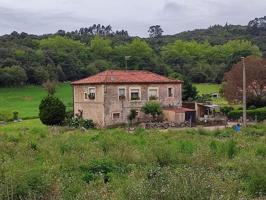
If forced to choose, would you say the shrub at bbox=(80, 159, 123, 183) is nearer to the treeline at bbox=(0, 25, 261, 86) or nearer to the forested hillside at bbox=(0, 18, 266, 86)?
the forested hillside at bbox=(0, 18, 266, 86)

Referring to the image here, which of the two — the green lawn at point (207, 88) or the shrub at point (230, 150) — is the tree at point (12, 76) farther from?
the shrub at point (230, 150)

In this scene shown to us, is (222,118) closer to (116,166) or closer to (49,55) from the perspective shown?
(116,166)

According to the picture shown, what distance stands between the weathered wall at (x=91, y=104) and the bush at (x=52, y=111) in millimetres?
2841

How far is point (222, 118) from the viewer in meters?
44.7

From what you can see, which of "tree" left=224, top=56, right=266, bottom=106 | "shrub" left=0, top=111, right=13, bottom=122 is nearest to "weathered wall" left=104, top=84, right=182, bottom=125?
"tree" left=224, top=56, right=266, bottom=106

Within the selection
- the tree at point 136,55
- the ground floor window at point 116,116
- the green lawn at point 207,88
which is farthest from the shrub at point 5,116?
the tree at point 136,55

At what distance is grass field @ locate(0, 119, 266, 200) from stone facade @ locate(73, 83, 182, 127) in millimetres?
20606

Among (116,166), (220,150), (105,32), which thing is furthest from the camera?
(105,32)

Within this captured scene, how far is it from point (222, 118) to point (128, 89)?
8.66m

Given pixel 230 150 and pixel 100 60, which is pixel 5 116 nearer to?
pixel 230 150

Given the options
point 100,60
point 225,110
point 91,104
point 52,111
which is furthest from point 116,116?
point 100,60

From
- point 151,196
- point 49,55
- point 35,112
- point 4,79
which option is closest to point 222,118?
point 35,112

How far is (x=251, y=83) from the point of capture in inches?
2068

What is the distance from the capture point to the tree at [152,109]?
141ft
